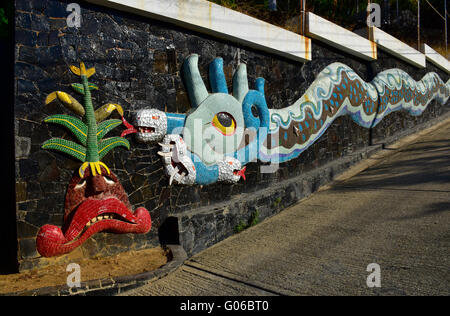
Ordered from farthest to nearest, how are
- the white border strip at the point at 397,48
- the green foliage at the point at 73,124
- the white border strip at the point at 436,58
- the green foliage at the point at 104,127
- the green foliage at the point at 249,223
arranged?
the white border strip at the point at 436,58 < the white border strip at the point at 397,48 < the green foliage at the point at 249,223 < the green foliage at the point at 104,127 < the green foliage at the point at 73,124

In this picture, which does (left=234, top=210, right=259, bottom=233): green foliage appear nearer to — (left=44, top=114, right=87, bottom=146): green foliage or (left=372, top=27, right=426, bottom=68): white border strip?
(left=44, top=114, right=87, bottom=146): green foliage

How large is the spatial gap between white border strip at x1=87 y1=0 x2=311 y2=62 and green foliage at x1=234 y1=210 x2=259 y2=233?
2.67m

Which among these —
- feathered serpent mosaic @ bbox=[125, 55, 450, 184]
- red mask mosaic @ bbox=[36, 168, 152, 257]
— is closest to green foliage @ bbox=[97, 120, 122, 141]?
feathered serpent mosaic @ bbox=[125, 55, 450, 184]

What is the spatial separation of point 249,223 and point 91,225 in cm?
229

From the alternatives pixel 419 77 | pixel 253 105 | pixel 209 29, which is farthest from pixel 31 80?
pixel 419 77

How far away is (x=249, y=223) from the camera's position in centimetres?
545

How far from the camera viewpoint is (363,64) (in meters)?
8.92

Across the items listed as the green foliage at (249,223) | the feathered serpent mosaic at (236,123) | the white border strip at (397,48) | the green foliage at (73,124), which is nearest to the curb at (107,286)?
the feathered serpent mosaic at (236,123)

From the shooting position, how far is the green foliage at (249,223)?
17.3ft

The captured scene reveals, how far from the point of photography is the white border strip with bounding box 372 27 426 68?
9.41 meters

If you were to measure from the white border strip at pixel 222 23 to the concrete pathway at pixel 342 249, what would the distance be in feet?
8.74

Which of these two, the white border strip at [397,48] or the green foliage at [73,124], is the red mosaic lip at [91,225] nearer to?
the green foliage at [73,124]

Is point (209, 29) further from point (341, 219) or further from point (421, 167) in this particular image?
point (421, 167)
